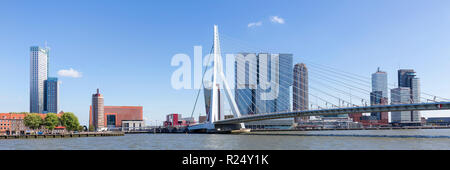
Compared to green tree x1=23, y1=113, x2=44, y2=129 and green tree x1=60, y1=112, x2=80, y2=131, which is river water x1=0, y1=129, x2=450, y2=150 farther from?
green tree x1=60, y1=112, x2=80, y2=131

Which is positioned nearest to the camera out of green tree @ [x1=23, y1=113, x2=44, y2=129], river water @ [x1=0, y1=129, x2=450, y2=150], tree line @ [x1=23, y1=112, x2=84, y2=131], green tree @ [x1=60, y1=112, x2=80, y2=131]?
river water @ [x1=0, y1=129, x2=450, y2=150]

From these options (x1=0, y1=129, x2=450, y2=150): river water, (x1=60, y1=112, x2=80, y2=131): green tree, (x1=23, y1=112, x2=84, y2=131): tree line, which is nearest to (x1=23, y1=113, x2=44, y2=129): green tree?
(x1=23, y1=112, x2=84, y2=131): tree line

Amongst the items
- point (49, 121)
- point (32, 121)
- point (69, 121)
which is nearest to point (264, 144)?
point (49, 121)

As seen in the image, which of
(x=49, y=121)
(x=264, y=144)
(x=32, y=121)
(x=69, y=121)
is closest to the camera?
(x=264, y=144)

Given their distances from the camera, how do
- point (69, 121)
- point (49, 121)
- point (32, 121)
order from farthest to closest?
point (69, 121) → point (49, 121) → point (32, 121)

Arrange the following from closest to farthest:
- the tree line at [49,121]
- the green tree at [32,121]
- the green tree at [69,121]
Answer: the green tree at [32,121] → the tree line at [49,121] → the green tree at [69,121]

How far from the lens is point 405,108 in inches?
2164

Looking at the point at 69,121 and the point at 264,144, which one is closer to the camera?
the point at 264,144

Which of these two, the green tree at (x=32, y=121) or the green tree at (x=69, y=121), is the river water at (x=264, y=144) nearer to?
the green tree at (x=32, y=121)

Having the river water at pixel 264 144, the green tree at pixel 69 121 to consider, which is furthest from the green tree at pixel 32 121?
the river water at pixel 264 144

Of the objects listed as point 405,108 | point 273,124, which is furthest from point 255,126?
point 405,108

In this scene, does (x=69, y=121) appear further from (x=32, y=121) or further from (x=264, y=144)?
(x=264, y=144)
